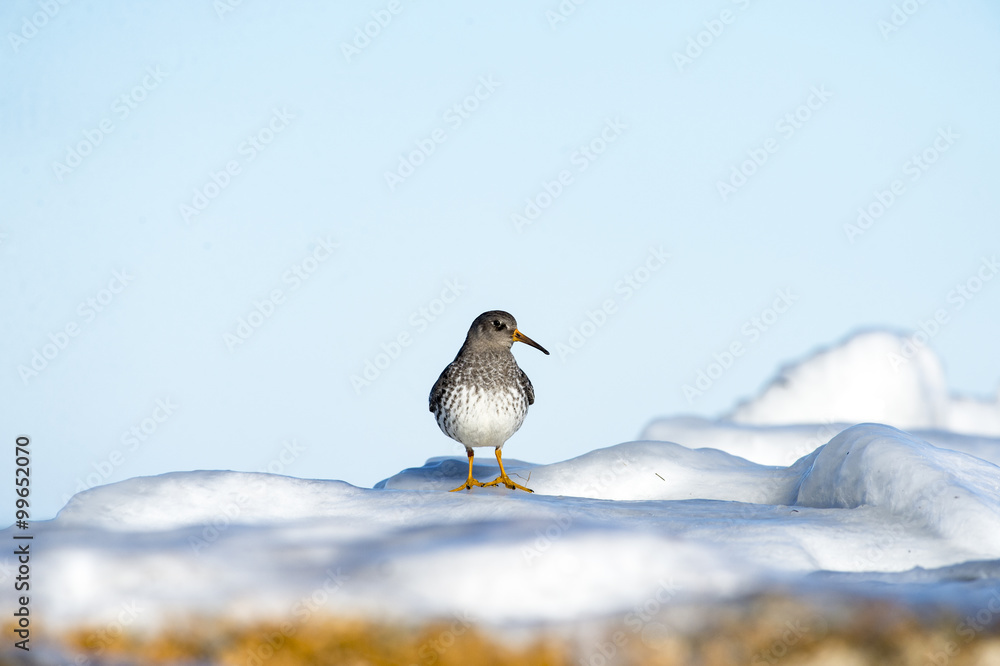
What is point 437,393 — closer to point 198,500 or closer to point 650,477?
point 650,477

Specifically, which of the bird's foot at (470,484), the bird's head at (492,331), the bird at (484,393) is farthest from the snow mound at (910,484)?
the bird's head at (492,331)

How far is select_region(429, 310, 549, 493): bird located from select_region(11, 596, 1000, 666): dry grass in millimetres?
3213

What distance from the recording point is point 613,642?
4184mm

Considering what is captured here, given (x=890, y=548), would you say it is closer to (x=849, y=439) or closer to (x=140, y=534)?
(x=849, y=439)

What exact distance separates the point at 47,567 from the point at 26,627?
36 centimetres

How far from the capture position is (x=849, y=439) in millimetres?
6465

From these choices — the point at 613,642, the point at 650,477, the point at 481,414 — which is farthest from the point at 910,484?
the point at 481,414

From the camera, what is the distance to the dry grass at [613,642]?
3.96 metres

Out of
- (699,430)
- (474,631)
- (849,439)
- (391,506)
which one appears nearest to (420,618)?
(474,631)

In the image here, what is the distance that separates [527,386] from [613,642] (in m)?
4.30

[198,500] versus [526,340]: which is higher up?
[526,340]

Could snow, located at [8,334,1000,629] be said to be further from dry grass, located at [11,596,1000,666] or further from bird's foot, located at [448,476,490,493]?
bird's foot, located at [448,476,490,493]

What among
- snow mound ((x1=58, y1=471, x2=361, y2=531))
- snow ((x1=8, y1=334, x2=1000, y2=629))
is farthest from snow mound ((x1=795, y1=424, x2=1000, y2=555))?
snow mound ((x1=58, y1=471, x2=361, y2=531))

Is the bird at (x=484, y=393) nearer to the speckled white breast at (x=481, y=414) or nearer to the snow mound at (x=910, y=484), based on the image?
the speckled white breast at (x=481, y=414)
